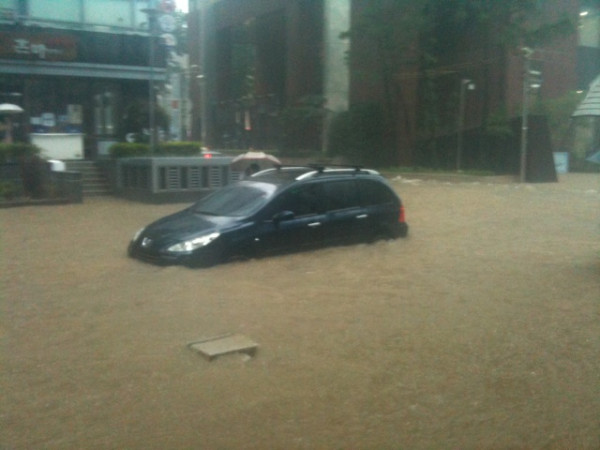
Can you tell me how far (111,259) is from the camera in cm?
1181

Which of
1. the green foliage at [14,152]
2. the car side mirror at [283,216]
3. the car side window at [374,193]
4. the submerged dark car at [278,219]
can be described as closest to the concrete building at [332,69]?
the green foliage at [14,152]

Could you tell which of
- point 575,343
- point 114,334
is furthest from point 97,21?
point 575,343

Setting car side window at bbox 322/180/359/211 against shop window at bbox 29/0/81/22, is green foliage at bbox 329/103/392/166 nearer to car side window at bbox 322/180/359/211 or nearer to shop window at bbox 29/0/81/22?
shop window at bbox 29/0/81/22

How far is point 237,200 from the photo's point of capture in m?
11.6

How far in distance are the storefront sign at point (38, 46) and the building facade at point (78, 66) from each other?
0.10 feet

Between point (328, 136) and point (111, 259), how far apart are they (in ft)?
87.1

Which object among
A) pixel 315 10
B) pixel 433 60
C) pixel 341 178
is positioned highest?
pixel 315 10

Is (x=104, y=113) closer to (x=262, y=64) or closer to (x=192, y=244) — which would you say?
(x=192, y=244)

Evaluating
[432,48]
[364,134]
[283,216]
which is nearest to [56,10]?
[364,134]

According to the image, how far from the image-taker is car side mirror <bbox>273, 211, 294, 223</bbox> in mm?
11094

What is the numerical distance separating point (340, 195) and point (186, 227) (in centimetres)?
257

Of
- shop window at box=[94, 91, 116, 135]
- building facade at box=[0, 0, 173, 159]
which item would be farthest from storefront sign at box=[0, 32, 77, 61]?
shop window at box=[94, 91, 116, 135]

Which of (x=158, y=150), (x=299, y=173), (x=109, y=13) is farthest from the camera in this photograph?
(x=109, y=13)

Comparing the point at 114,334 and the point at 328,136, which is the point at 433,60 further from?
the point at 114,334
